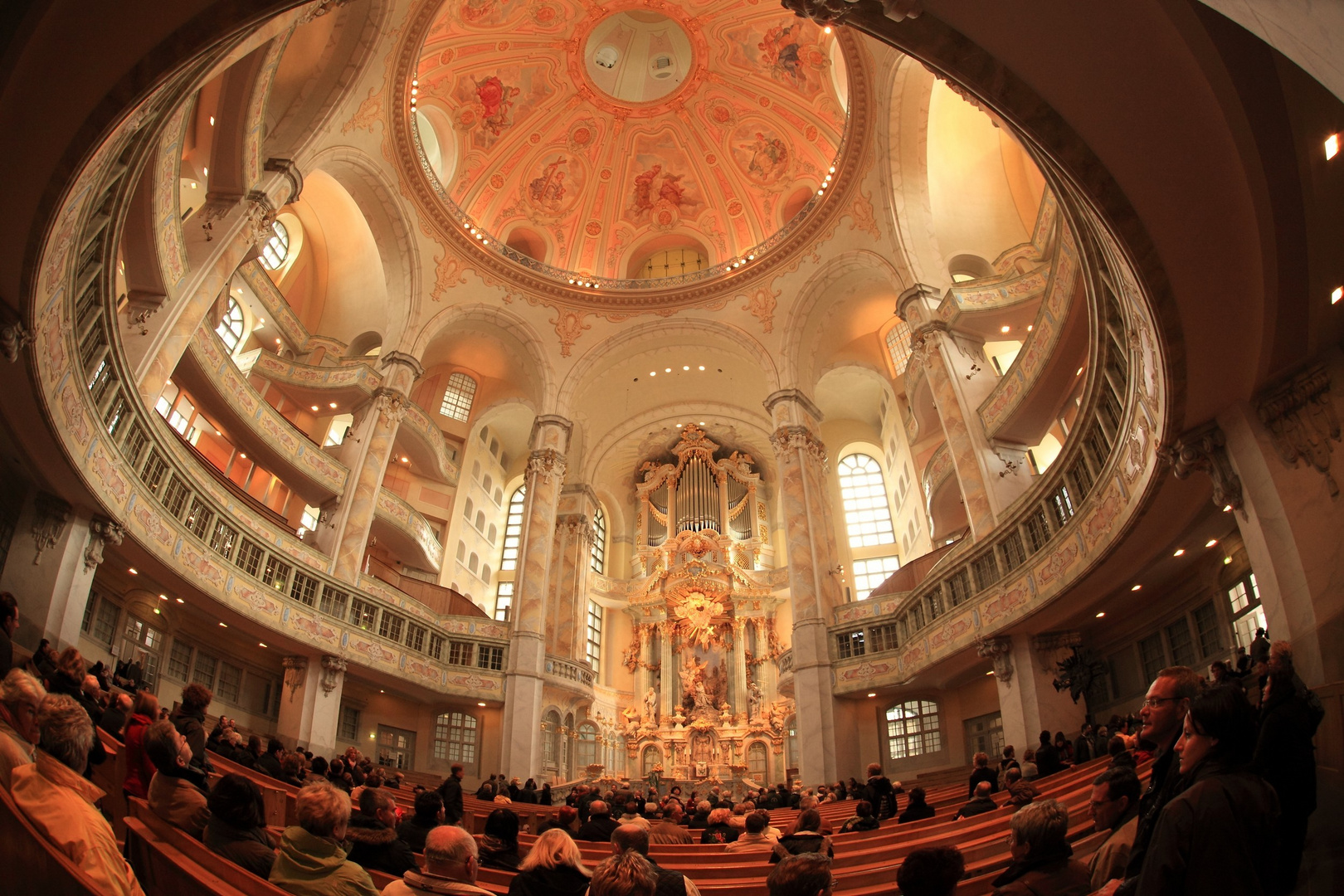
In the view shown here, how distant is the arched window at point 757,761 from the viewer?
3109cm

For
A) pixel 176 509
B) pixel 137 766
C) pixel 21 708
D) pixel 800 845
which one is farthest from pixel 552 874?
pixel 176 509

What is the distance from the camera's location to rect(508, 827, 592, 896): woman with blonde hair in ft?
12.4

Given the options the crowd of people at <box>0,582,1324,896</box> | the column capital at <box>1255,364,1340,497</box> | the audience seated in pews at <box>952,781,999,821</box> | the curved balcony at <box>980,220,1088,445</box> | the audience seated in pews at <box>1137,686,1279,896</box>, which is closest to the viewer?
the audience seated in pews at <box>1137,686,1279,896</box>

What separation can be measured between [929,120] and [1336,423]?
19554 millimetres

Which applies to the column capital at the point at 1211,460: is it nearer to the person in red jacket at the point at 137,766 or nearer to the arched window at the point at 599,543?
the person in red jacket at the point at 137,766

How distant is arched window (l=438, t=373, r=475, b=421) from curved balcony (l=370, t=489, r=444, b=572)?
5.97 metres

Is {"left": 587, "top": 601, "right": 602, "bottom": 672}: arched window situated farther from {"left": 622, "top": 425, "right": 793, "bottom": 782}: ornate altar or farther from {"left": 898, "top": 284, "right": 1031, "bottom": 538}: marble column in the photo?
{"left": 898, "top": 284, "right": 1031, "bottom": 538}: marble column

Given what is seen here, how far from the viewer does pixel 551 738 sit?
2680cm

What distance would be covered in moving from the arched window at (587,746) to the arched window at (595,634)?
3.71 m

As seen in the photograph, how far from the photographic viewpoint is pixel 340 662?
20891 mm

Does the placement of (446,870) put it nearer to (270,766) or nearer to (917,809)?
(917,809)

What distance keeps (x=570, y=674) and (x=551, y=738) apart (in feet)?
7.28

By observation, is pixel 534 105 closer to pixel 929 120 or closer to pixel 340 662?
pixel 929 120

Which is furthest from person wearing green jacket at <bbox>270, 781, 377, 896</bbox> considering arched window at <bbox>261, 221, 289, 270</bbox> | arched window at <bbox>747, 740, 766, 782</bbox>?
arched window at <bbox>747, 740, 766, 782</bbox>
